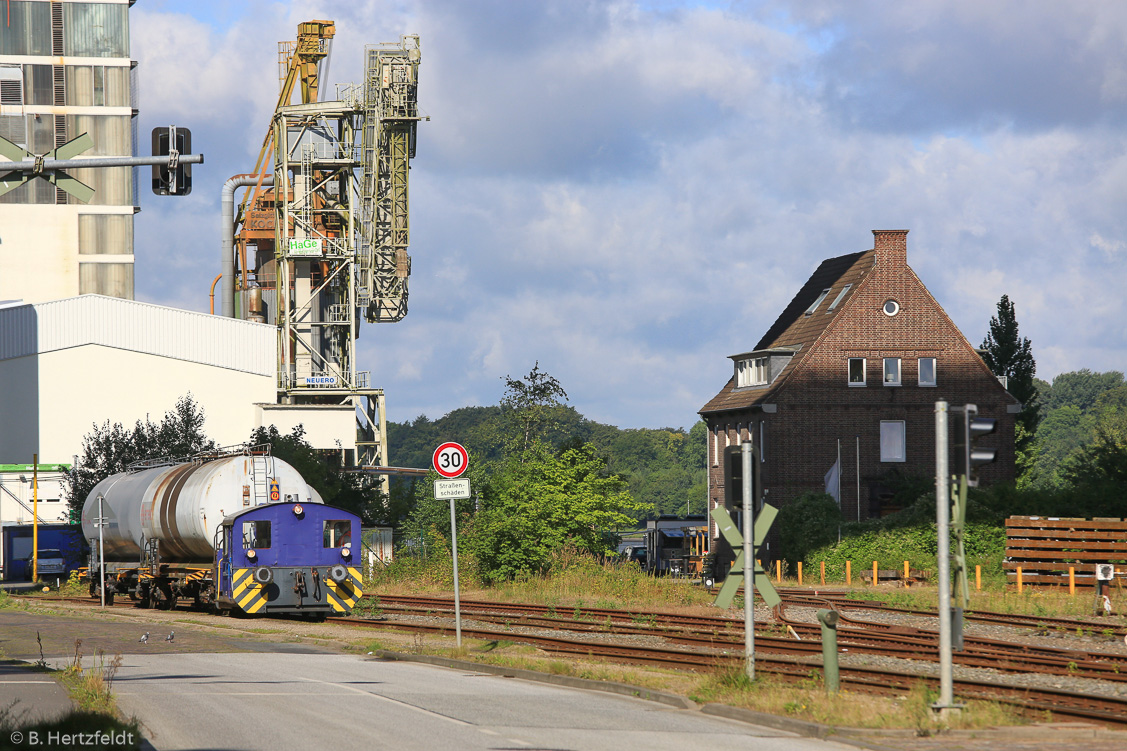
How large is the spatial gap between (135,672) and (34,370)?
48.2 meters

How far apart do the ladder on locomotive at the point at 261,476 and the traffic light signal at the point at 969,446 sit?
19.6 m

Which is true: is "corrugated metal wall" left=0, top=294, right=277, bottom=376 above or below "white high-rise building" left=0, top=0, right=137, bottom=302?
below

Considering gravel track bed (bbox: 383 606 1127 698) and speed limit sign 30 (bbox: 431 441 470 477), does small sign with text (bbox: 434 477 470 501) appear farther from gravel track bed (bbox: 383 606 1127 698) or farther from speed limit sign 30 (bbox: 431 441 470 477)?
gravel track bed (bbox: 383 606 1127 698)

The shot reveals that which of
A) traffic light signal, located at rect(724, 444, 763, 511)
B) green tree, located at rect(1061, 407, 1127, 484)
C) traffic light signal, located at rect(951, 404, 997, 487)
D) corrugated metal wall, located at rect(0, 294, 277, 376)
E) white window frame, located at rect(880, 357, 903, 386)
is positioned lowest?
green tree, located at rect(1061, 407, 1127, 484)

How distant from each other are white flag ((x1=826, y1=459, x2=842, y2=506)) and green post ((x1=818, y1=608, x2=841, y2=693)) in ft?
124

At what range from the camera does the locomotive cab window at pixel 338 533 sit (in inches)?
1097

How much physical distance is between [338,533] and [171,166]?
1161 cm

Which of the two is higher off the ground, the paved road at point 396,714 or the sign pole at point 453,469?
the sign pole at point 453,469

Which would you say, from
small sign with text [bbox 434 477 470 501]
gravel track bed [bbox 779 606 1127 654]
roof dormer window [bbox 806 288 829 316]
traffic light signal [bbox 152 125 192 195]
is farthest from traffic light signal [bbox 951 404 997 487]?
roof dormer window [bbox 806 288 829 316]

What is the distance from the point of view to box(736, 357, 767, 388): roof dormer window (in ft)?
178

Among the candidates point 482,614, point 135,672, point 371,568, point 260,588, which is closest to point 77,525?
point 371,568

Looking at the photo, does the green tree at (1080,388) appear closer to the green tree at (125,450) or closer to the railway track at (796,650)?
the green tree at (125,450)

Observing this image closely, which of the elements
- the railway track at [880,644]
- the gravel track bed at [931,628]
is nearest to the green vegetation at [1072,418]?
the gravel track bed at [931,628]

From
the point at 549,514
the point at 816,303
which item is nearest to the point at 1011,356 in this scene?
the point at 816,303
